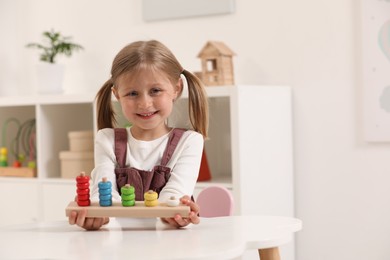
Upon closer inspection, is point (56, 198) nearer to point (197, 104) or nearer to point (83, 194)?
point (197, 104)

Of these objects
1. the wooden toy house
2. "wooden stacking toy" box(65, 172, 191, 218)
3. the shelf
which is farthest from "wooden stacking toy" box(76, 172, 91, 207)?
the shelf

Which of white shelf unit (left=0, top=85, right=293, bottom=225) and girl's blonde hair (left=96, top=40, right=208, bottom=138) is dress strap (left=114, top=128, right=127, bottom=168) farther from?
white shelf unit (left=0, top=85, right=293, bottom=225)

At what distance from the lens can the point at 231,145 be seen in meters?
2.70

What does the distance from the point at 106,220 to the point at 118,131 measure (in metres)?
0.29

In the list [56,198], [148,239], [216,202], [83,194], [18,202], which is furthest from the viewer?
[18,202]

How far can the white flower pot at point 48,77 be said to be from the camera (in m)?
3.32

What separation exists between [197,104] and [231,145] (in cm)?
99

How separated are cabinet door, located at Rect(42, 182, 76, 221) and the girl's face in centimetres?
154

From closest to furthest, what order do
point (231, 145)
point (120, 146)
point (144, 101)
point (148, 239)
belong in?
point (148, 239) < point (144, 101) < point (120, 146) < point (231, 145)

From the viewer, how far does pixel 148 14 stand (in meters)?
3.26

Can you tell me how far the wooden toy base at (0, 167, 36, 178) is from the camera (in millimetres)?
3237

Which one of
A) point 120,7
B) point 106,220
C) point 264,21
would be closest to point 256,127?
point 264,21

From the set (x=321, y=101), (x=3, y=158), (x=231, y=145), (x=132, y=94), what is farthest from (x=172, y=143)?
(x=3, y=158)

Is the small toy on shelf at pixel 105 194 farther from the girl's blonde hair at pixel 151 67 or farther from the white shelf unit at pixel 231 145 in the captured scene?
the white shelf unit at pixel 231 145
